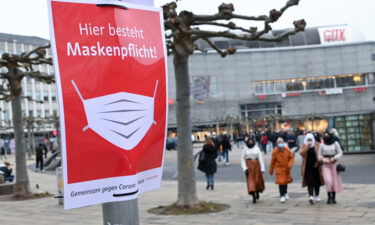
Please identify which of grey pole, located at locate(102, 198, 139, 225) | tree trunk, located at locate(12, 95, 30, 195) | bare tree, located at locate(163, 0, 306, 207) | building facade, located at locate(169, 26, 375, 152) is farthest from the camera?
building facade, located at locate(169, 26, 375, 152)

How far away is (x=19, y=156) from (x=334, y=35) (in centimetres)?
6688

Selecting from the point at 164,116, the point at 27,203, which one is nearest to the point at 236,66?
the point at 27,203

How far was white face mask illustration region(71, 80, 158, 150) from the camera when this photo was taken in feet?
8.54

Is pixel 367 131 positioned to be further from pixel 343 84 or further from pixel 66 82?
pixel 343 84

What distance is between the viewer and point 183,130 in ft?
35.9

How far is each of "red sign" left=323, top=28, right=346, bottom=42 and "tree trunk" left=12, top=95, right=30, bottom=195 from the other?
65630mm

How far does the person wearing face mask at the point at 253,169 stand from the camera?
11.3 m

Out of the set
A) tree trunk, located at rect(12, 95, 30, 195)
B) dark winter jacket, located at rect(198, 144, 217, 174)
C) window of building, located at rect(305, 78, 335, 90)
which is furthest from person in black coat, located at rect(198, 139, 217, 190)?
window of building, located at rect(305, 78, 335, 90)

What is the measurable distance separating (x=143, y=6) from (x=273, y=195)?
10.3 metres

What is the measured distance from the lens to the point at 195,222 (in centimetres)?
932

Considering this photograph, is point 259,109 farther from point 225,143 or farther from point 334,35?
point 225,143

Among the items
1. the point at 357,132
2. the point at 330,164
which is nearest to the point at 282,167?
the point at 330,164

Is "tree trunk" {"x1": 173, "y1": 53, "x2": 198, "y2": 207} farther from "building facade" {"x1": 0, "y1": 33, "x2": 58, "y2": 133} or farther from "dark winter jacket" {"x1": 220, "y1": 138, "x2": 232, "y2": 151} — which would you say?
"building facade" {"x1": 0, "y1": 33, "x2": 58, "y2": 133}

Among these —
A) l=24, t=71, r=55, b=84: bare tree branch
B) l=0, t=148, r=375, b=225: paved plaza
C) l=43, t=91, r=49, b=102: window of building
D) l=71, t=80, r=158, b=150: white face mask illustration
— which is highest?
l=43, t=91, r=49, b=102: window of building
